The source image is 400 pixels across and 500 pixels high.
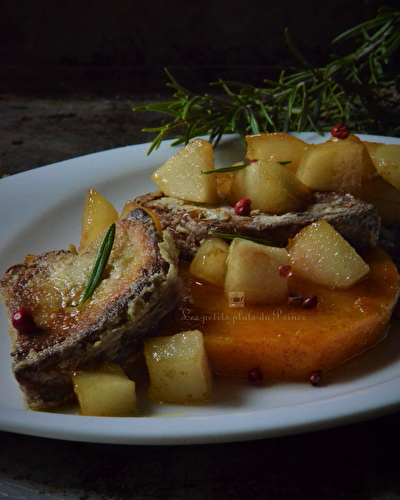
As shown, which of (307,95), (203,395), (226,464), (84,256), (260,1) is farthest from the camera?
(260,1)

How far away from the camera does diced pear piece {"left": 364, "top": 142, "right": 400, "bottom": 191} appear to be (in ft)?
10.5

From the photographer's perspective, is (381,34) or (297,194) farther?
(381,34)

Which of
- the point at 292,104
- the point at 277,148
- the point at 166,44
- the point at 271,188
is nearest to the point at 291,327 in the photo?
the point at 271,188

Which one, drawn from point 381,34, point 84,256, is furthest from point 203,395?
point 381,34

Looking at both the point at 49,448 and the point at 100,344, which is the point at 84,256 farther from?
the point at 49,448

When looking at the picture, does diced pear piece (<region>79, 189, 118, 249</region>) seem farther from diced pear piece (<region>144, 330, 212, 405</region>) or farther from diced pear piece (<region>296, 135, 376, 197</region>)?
diced pear piece (<region>296, 135, 376, 197</region>)

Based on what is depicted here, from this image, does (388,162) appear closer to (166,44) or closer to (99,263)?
(99,263)

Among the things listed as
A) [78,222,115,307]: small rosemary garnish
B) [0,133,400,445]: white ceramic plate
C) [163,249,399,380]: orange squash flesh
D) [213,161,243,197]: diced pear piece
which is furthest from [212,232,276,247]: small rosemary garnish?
[0,133,400,445]: white ceramic plate

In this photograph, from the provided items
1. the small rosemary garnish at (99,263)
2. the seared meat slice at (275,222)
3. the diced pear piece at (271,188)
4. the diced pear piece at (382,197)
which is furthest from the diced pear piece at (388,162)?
the small rosemary garnish at (99,263)

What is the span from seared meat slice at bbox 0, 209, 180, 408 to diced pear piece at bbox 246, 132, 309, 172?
0.91 metres

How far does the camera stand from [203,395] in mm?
2340

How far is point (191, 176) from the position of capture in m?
3.14

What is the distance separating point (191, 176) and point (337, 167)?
2.51ft

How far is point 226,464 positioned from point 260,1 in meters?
5.38
